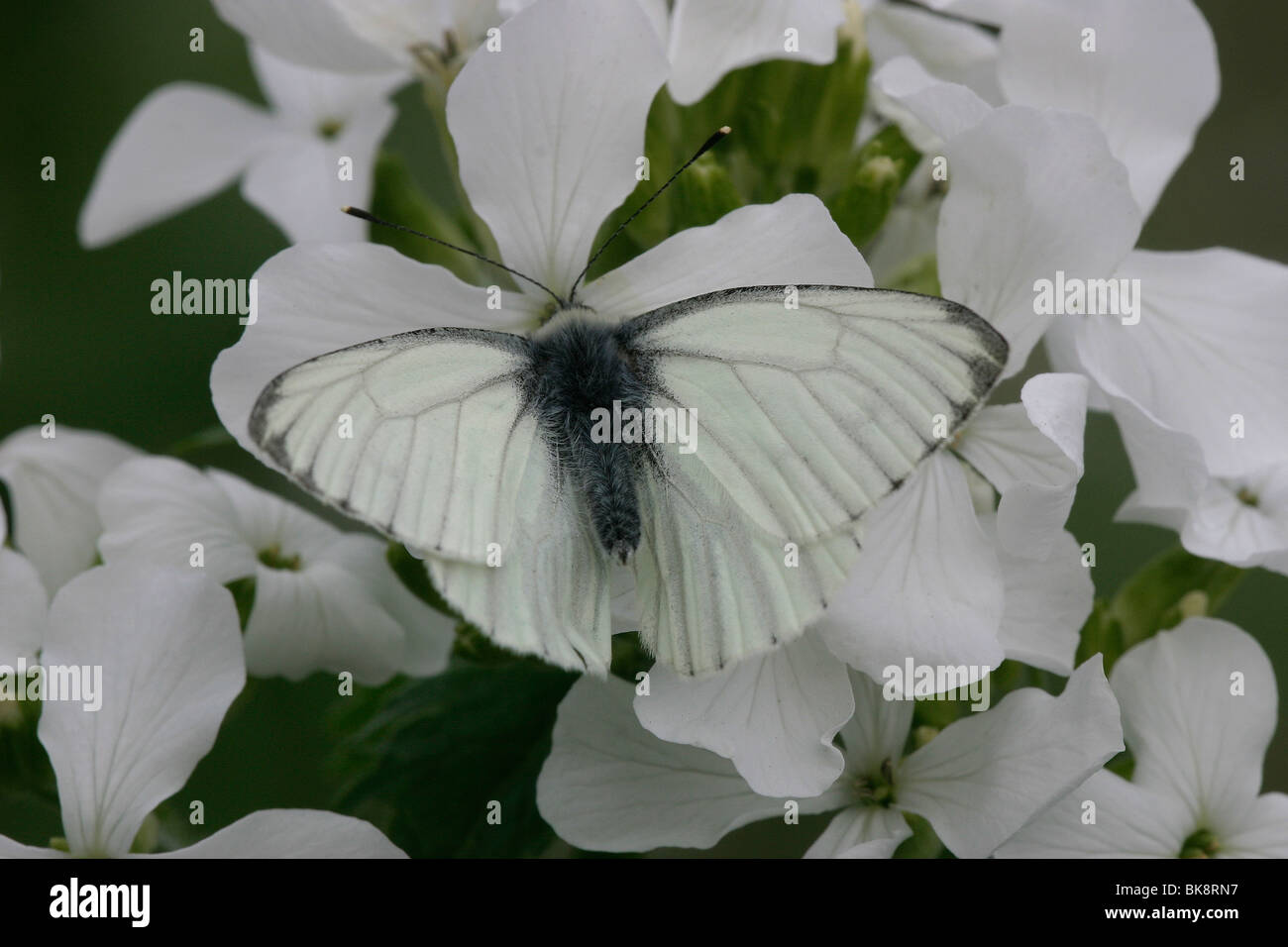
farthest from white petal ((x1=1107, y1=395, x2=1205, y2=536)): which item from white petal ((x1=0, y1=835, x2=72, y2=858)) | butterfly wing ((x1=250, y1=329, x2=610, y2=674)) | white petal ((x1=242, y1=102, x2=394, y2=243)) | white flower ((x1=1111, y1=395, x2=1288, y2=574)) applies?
white petal ((x1=0, y1=835, x2=72, y2=858))

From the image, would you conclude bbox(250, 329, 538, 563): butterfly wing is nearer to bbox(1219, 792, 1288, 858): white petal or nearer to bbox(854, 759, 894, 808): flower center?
bbox(854, 759, 894, 808): flower center

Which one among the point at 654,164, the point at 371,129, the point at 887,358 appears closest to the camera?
the point at 887,358

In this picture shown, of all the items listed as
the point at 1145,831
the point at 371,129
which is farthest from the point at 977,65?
the point at 1145,831

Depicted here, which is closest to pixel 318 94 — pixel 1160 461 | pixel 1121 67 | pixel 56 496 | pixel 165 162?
pixel 165 162

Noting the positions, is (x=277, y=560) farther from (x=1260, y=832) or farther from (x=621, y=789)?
(x=1260, y=832)

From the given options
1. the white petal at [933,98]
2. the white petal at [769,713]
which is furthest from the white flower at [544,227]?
the white petal at [769,713]
